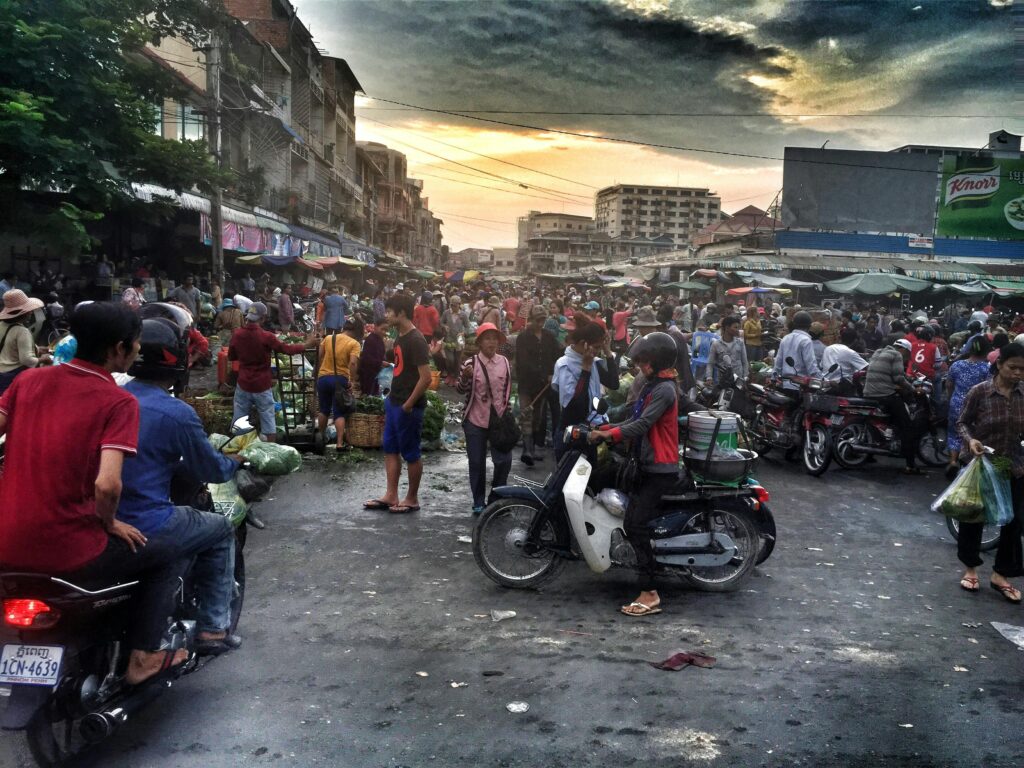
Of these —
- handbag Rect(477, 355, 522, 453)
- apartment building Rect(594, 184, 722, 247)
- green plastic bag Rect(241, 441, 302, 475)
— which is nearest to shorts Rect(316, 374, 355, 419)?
green plastic bag Rect(241, 441, 302, 475)

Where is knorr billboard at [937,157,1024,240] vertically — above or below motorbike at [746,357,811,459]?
above

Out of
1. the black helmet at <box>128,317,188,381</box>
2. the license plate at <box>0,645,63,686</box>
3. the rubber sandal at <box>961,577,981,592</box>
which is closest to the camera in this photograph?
the license plate at <box>0,645,63,686</box>

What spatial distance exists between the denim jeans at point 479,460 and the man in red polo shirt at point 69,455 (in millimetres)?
4084

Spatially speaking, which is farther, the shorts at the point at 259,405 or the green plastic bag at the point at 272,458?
the shorts at the point at 259,405

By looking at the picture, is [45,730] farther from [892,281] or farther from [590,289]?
[590,289]

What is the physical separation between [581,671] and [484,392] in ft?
10.1

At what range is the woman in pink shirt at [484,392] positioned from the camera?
22.4ft

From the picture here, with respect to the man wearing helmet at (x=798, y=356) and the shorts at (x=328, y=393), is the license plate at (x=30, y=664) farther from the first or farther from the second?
the man wearing helmet at (x=798, y=356)

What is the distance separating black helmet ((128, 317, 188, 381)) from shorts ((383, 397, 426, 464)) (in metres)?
3.55

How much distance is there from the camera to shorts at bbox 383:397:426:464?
6.98 meters

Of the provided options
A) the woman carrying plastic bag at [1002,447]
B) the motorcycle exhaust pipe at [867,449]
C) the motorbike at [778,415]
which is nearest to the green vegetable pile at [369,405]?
the motorbike at [778,415]

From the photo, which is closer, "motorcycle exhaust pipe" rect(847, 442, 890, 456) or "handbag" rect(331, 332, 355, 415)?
"handbag" rect(331, 332, 355, 415)

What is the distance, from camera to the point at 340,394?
9.10 m

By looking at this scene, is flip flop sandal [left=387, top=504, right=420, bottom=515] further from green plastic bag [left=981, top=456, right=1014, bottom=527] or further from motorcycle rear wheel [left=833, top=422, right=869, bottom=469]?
motorcycle rear wheel [left=833, top=422, right=869, bottom=469]
